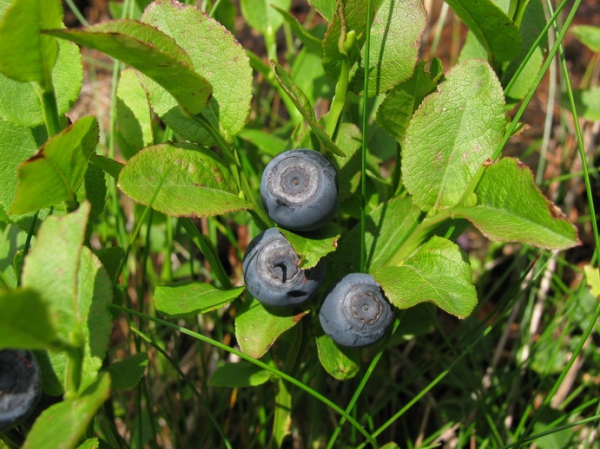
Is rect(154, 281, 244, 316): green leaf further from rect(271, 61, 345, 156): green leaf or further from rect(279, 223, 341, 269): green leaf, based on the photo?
rect(271, 61, 345, 156): green leaf

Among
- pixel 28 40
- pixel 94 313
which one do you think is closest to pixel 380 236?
pixel 94 313

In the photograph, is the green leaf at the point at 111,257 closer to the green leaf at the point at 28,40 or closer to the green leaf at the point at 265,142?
the green leaf at the point at 28,40

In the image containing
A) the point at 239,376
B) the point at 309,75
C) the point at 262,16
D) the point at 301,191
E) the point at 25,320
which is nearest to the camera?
the point at 25,320

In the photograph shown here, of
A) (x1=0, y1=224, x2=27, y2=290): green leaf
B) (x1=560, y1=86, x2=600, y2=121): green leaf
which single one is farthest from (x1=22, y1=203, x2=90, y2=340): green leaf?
(x1=560, y1=86, x2=600, y2=121): green leaf

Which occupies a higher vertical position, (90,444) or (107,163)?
(107,163)

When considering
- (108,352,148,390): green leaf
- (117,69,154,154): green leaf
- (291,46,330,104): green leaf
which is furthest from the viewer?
(291,46,330,104): green leaf

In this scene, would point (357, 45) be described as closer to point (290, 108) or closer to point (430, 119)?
point (430, 119)

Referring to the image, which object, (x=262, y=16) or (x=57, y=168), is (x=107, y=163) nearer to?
(x=57, y=168)

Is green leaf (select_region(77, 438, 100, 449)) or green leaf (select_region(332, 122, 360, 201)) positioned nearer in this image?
green leaf (select_region(77, 438, 100, 449))

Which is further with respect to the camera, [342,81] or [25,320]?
[342,81]
